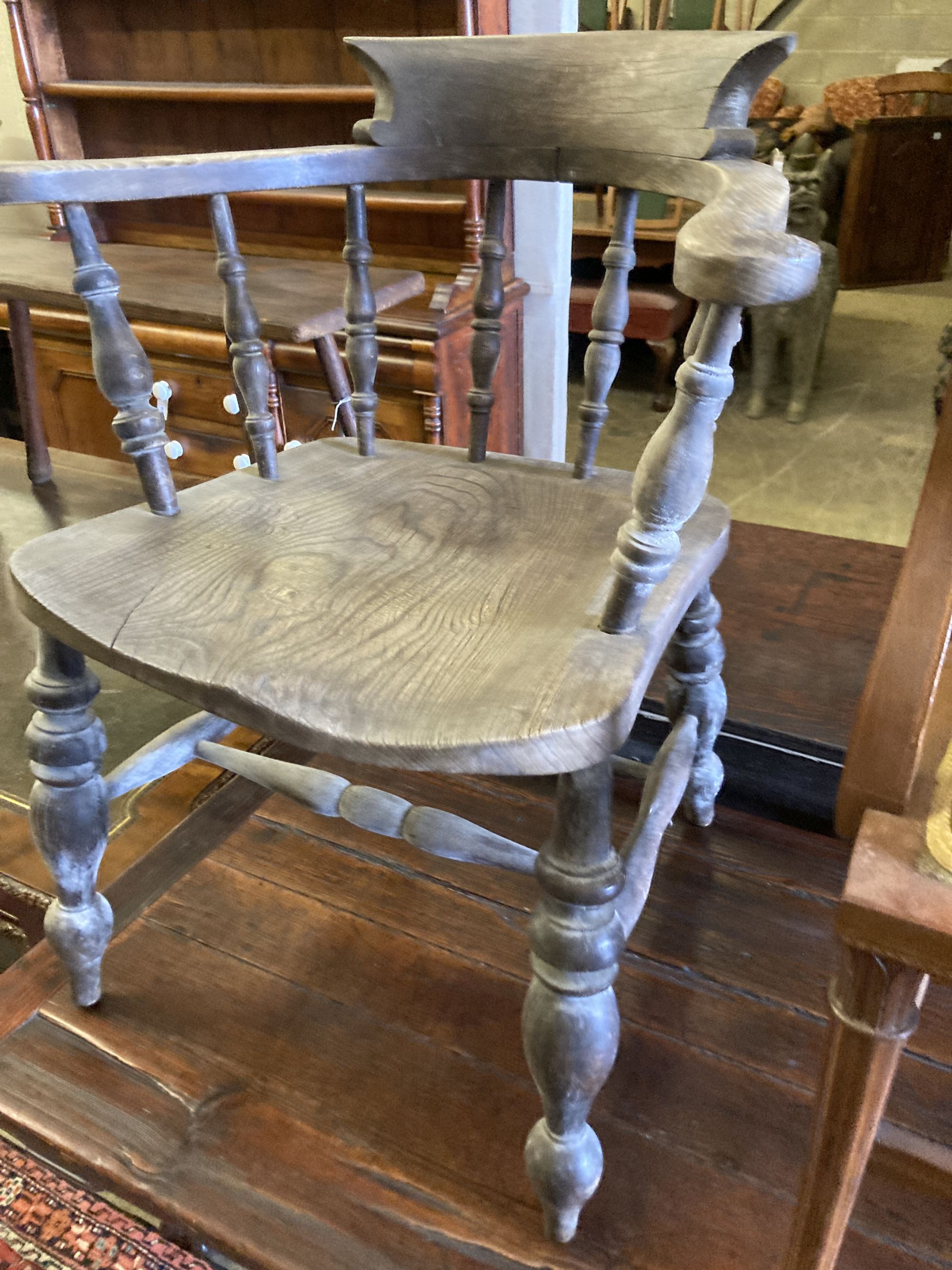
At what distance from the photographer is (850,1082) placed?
50 cm

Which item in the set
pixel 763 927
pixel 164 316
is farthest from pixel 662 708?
pixel 164 316

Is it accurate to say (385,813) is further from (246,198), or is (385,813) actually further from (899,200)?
(899,200)

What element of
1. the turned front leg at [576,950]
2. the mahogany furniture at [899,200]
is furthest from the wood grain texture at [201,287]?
the mahogany furniture at [899,200]

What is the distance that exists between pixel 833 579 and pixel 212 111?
5.42ft

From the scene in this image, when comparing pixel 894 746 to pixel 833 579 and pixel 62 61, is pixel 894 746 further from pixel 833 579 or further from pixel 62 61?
pixel 62 61

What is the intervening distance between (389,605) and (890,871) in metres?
0.40

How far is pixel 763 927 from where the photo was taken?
1.05 meters

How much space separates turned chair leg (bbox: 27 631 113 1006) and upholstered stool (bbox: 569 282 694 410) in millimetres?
2195

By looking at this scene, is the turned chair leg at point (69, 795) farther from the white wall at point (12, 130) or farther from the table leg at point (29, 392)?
the white wall at point (12, 130)

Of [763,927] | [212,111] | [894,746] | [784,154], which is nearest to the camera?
[894,746]

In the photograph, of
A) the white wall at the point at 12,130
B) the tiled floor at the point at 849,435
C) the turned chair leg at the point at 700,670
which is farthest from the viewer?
the white wall at the point at 12,130

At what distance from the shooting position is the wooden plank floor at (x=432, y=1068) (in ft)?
2.60

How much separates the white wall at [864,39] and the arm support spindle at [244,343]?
8.90 ft

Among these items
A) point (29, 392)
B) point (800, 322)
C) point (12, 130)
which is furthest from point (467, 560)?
point (12, 130)
